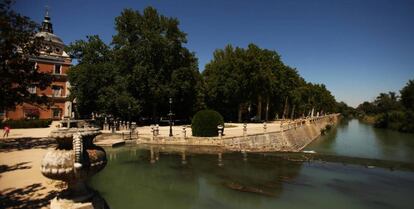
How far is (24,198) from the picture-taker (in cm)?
778

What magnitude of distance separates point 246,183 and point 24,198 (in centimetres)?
770

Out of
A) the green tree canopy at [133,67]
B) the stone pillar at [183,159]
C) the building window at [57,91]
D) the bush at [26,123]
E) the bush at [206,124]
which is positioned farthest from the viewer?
the building window at [57,91]

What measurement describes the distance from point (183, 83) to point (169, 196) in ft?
79.5

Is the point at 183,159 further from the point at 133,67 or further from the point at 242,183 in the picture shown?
the point at 133,67

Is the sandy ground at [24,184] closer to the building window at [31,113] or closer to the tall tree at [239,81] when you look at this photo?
the building window at [31,113]

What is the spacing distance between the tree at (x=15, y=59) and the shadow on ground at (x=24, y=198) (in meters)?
8.05

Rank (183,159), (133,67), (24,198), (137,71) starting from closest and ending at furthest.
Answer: (24,198) → (183,159) → (137,71) → (133,67)

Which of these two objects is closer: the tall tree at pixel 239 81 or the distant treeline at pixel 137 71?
the distant treeline at pixel 137 71

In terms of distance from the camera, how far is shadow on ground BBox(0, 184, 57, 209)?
7.23 m

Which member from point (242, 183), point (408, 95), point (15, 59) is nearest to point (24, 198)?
point (242, 183)

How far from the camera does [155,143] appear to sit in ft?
71.0

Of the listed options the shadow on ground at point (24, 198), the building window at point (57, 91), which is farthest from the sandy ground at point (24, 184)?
the building window at point (57, 91)

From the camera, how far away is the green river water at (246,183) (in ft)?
31.5

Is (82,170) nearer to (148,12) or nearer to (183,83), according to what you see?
(183,83)
